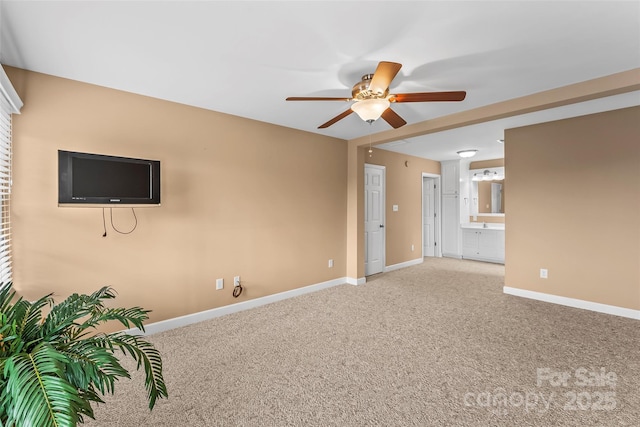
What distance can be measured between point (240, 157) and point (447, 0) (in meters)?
2.70

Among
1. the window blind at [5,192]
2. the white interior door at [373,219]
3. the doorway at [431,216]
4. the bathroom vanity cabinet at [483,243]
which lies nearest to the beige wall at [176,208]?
the window blind at [5,192]

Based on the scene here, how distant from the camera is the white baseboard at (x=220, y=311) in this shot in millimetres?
3043

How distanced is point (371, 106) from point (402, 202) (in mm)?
4127

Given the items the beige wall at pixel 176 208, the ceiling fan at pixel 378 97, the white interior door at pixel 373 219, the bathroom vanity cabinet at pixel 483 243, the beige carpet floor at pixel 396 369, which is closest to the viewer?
the beige carpet floor at pixel 396 369

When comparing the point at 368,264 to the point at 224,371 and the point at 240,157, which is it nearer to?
the point at 240,157

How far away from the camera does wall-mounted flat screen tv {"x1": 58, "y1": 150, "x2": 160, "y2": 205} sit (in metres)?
2.43

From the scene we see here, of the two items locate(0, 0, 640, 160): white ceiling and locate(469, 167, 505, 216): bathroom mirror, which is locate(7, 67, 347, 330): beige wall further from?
locate(469, 167, 505, 216): bathroom mirror

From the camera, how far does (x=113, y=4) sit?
5.51 ft

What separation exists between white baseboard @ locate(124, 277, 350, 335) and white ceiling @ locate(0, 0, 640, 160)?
7.70 ft

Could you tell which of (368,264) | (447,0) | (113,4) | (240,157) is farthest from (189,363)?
(368,264)

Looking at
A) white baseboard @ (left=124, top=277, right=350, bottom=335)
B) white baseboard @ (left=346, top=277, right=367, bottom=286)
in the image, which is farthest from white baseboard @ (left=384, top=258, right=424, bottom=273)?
white baseboard @ (left=124, top=277, right=350, bottom=335)

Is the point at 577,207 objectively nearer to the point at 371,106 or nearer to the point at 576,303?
the point at 576,303

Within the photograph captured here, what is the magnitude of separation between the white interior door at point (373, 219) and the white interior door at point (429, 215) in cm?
219

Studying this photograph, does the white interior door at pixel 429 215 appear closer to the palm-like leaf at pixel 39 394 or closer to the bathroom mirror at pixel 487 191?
the bathroom mirror at pixel 487 191
